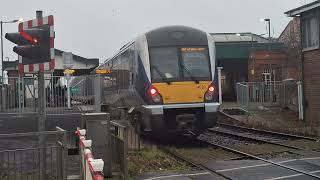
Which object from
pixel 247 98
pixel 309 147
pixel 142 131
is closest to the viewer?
pixel 309 147

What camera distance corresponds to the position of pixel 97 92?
16016mm

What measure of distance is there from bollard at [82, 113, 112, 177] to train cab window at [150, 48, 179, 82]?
17.1ft

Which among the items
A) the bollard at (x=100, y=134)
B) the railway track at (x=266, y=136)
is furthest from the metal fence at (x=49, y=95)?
the railway track at (x=266, y=136)

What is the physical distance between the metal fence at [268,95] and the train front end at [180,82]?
11.5 metres

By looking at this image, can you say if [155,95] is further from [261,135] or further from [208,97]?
[261,135]

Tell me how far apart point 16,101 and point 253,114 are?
13864mm

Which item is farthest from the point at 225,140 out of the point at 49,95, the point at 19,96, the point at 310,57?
the point at 19,96

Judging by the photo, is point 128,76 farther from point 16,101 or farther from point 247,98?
point 247,98

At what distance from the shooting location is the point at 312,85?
885 inches

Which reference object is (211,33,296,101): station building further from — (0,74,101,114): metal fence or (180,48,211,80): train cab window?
(0,74,101,114): metal fence

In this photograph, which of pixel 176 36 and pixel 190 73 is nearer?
pixel 190 73

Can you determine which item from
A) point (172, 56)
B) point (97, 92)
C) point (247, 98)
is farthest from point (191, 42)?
point (247, 98)

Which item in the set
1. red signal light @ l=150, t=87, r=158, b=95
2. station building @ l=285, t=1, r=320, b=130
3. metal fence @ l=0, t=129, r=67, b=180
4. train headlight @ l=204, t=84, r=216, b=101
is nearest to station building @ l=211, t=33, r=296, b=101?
station building @ l=285, t=1, r=320, b=130

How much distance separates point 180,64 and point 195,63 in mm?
463
